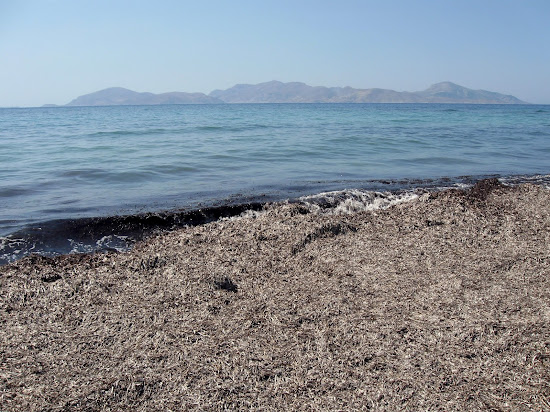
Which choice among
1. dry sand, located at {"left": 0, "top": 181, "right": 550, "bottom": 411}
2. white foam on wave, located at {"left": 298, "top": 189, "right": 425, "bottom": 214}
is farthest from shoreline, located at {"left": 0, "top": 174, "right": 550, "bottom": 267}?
dry sand, located at {"left": 0, "top": 181, "right": 550, "bottom": 411}

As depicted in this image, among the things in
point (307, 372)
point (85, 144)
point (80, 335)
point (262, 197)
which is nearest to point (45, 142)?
point (85, 144)

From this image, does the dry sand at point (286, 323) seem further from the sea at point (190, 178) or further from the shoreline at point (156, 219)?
the sea at point (190, 178)

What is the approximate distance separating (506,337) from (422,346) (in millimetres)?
731

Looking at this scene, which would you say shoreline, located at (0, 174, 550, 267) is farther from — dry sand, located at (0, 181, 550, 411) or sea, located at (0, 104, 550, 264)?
dry sand, located at (0, 181, 550, 411)

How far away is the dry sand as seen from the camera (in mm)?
3020

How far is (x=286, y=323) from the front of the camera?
3883 mm

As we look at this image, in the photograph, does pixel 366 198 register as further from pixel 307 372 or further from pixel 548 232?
pixel 307 372

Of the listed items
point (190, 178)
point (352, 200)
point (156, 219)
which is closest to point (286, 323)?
point (156, 219)

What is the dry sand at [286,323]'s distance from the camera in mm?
3020

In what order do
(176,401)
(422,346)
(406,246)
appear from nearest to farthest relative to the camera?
(176,401)
(422,346)
(406,246)

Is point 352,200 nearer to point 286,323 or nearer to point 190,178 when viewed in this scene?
point 190,178

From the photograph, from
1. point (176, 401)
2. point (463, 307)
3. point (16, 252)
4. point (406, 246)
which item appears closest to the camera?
point (176, 401)

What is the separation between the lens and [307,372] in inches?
127

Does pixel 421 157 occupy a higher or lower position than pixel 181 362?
higher
